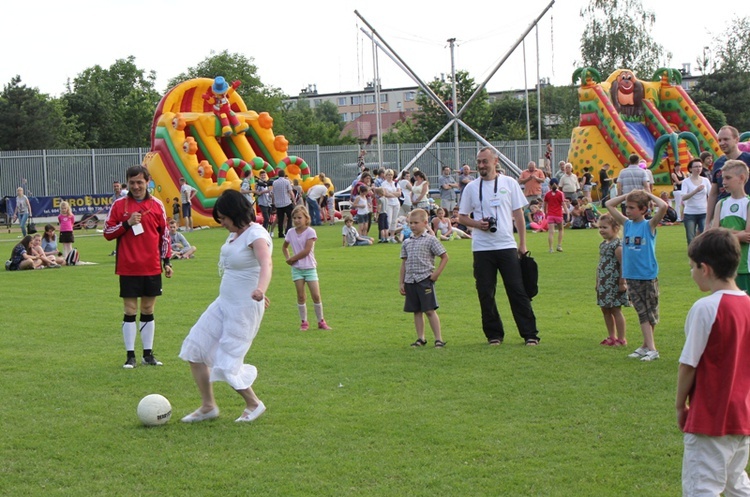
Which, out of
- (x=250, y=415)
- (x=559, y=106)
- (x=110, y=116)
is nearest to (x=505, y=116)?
(x=559, y=106)

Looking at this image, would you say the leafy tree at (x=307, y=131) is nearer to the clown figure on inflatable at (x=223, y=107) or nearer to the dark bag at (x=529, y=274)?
the clown figure on inflatable at (x=223, y=107)

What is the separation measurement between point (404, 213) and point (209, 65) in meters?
68.7

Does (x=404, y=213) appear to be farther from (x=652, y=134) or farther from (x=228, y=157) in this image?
(x=652, y=134)

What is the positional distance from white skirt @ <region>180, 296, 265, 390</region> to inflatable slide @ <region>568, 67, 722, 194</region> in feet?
98.7

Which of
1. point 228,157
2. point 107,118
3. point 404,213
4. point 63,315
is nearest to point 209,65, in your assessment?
point 107,118

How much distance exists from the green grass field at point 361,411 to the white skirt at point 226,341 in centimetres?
37

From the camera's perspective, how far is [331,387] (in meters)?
8.00

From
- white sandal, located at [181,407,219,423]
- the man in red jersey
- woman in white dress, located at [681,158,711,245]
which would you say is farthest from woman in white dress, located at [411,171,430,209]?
white sandal, located at [181,407,219,423]

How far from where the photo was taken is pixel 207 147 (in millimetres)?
32312

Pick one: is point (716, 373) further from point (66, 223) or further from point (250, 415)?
point (66, 223)

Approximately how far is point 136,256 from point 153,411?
270 cm

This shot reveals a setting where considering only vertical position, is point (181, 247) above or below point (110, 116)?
below

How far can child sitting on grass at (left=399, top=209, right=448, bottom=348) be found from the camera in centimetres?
974

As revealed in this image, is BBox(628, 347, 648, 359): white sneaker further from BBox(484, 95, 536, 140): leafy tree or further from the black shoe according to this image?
BBox(484, 95, 536, 140): leafy tree
